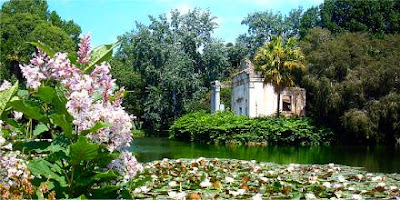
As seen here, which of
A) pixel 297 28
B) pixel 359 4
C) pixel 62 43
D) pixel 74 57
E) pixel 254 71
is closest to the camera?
pixel 74 57

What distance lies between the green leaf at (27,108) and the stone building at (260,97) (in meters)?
30.3

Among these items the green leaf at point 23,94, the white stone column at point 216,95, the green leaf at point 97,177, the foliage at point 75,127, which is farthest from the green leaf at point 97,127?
the white stone column at point 216,95

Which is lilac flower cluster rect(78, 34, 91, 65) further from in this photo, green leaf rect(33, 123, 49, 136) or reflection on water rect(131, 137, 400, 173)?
reflection on water rect(131, 137, 400, 173)

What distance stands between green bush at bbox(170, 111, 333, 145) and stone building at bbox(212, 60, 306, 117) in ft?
8.50

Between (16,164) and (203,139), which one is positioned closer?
(16,164)

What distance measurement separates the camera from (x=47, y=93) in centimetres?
323

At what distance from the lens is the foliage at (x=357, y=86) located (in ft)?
98.9

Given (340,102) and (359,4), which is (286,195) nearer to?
(340,102)

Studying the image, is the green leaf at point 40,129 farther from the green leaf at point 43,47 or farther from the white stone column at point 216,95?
the white stone column at point 216,95

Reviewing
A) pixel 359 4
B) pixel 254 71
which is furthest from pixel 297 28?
pixel 254 71

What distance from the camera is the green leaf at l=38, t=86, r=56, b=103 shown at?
317 cm

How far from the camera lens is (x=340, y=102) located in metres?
31.3

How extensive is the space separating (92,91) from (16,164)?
2.01 ft

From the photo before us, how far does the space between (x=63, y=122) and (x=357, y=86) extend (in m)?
29.2
